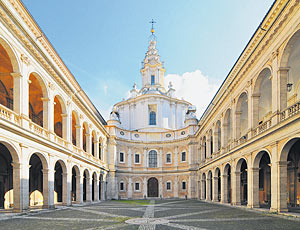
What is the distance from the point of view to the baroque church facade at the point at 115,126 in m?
14.8

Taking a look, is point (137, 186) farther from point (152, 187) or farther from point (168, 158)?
point (168, 158)

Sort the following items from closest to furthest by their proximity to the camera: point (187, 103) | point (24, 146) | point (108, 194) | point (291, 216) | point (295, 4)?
1. point (295, 4)
2. point (291, 216)
3. point (24, 146)
4. point (108, 194)
5. point (187, 103)

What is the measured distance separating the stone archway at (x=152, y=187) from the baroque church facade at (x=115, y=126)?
609 cm

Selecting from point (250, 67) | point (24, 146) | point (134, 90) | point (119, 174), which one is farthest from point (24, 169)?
point (134, 90)

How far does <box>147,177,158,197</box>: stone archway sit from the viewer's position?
47531 mm

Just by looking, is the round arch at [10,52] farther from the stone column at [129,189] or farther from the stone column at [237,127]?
the stone column at [129,189]

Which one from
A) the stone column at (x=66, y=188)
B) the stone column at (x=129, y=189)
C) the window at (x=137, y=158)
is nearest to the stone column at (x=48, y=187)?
the stone column at (x=66, y=188)

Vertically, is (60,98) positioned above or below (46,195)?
above

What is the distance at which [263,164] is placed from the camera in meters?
25.4

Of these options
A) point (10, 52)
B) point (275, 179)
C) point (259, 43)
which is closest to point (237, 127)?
point (275, 179)

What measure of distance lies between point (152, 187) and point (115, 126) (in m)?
13.2

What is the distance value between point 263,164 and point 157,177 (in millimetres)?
25083

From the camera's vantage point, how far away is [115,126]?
4450 cm

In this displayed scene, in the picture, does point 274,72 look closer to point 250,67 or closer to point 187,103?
point 250,67
